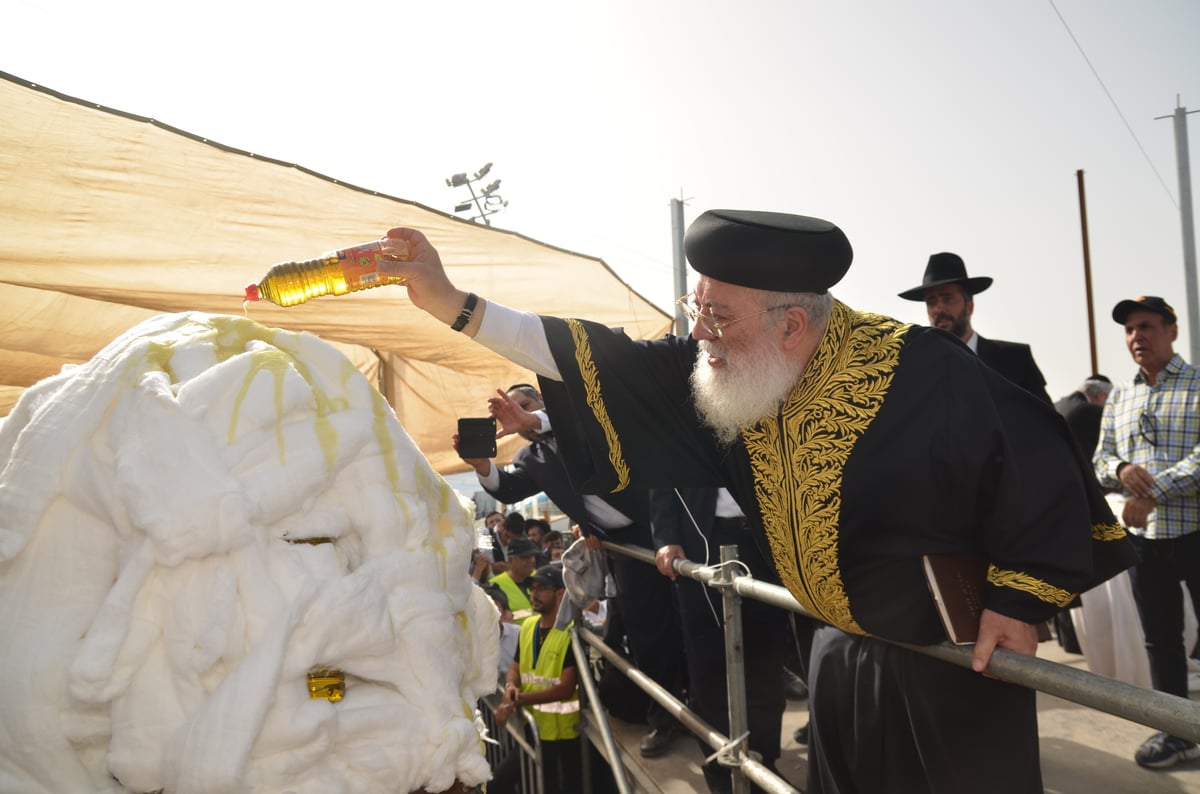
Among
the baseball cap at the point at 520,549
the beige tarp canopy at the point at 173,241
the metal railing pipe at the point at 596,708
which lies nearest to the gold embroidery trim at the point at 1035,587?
the metal railing pipe at the point at 596,708

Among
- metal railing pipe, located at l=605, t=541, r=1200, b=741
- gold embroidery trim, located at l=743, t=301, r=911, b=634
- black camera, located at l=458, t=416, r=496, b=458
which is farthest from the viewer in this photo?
black camera, located at l=458, t=416, r=496, b=458

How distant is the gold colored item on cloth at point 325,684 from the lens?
60.6 inches

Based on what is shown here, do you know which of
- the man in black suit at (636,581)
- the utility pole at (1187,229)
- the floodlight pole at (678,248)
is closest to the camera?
Result: the man in black suit at (636,581)

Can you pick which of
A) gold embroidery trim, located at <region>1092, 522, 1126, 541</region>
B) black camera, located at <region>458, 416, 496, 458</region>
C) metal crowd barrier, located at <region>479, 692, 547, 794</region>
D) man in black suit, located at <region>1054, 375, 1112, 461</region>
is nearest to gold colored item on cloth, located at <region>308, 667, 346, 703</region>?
gold embroidery trim, located at <region>1092, 522, 1126, 541</region>

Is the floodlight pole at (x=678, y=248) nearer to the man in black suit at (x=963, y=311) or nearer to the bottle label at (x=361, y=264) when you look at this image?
the man in black suit at (x=963, y=311)

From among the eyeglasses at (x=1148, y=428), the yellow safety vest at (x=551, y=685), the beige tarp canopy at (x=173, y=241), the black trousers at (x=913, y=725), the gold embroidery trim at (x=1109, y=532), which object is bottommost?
the yellow safety vest at (x=551, y=685)

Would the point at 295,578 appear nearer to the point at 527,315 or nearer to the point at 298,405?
the point at 298,405

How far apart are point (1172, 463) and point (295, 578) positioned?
3.82m

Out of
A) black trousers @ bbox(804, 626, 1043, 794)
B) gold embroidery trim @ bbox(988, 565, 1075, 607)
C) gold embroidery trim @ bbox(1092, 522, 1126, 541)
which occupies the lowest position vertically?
black trousers @ bbox(804, 626, 1043, 794)

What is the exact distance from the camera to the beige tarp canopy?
3857 mm

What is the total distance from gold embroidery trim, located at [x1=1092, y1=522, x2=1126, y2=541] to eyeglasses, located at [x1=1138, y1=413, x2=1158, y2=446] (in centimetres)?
233

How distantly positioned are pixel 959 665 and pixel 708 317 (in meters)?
1.04

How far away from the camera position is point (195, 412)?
5.08 ft

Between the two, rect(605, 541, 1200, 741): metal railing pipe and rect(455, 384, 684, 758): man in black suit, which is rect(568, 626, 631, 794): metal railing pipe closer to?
rect(455, 384, 684, 758): man in black suit
